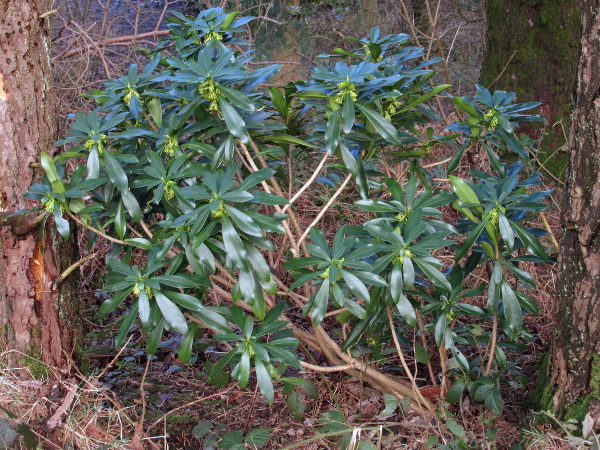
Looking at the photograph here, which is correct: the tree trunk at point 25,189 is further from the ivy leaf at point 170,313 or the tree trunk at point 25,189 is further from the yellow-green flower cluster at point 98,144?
the ivy leaf at point 170,313

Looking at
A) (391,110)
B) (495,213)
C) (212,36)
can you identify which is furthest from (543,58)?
(212,36)

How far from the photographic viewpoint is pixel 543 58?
4.86 m

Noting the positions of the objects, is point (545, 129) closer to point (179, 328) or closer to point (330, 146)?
point (330, 146)

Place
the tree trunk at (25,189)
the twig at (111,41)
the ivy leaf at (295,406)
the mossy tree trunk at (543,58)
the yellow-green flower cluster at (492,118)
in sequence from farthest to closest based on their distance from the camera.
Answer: the mossy tree trunk at (543,58)
the twig at (111,41)
the ivy leaf at (295,406)
the tree trunk at (25,189)
the yellow-green flower cluster at (492,118)

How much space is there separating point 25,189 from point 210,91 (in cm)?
109

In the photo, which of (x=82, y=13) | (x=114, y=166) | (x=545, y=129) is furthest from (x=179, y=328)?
(x=82, y=13)

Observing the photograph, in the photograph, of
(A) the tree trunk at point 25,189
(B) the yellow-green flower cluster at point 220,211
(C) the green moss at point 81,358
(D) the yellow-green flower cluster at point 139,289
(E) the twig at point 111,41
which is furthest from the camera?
(E) the twig at point 111,41

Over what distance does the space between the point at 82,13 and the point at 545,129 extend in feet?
16.8

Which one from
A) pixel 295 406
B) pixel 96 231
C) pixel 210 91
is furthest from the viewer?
pixel 295 406

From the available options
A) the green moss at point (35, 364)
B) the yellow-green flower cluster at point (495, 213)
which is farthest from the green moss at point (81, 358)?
the yellow-green flower cluster at point (495, 213)

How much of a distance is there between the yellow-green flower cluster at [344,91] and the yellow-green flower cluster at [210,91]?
1.61 ft

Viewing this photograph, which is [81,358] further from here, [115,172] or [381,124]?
[381,124]

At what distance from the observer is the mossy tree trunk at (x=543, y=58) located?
4734 mm

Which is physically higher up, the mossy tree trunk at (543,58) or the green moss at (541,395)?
the mossy tree trunk at (543,58)
